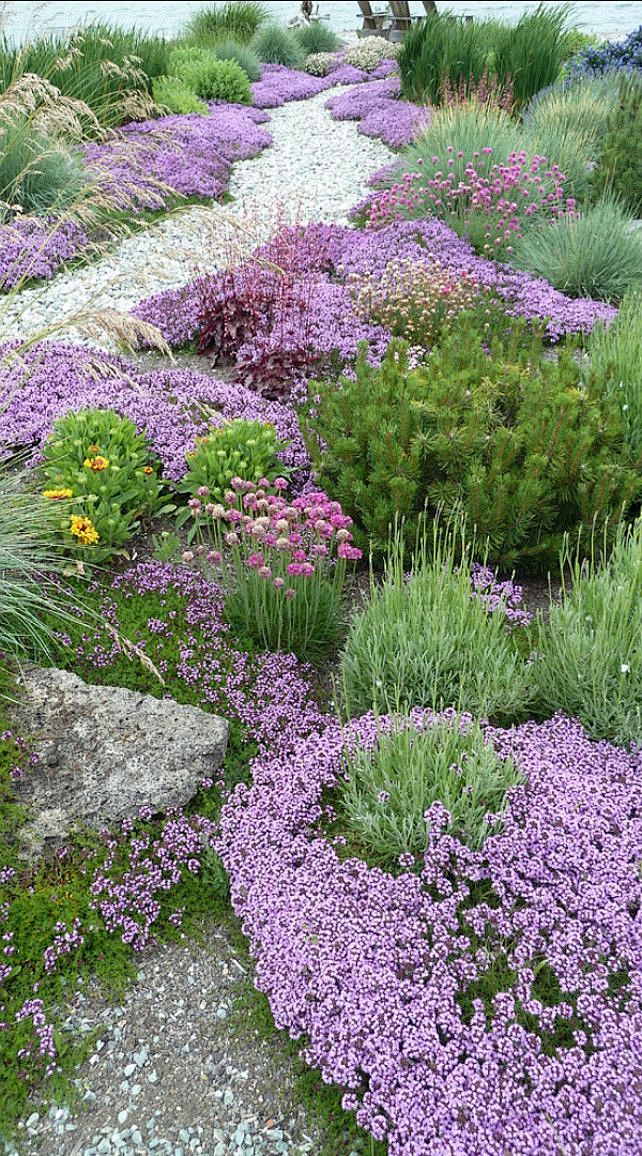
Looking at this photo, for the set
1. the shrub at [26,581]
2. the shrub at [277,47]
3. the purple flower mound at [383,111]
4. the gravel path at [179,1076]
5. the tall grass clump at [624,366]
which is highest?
the shrub at [277,47]

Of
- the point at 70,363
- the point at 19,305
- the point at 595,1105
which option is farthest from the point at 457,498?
the point at 19,305

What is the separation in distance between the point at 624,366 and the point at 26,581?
4.34 meters

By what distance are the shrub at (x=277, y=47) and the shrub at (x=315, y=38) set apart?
1.80 m

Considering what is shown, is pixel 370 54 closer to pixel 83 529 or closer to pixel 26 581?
pixel 83 529

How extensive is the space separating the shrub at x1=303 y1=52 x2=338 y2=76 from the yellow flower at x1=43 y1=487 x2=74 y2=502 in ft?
76.0

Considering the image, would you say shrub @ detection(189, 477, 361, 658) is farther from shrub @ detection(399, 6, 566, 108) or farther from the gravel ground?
shrub @ detection(399, 6, 566, 108)

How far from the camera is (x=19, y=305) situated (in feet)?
29.7

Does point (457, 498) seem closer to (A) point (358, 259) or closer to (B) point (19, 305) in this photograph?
(A) point (358, 259)

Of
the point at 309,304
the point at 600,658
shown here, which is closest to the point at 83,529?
the point at 600,658

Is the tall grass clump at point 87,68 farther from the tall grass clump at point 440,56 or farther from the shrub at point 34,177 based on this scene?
the tall grass clump at point 440,56

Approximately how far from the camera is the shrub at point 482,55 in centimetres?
1609

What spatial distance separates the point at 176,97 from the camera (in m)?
15.7

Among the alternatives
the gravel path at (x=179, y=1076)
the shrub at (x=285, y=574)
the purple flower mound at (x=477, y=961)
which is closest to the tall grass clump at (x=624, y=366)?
the shrub at (x=285, y=574)

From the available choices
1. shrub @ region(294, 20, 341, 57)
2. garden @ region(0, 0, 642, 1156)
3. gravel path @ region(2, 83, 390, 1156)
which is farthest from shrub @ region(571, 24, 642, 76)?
gravel path @ region(2, 83, 390, 1156)
